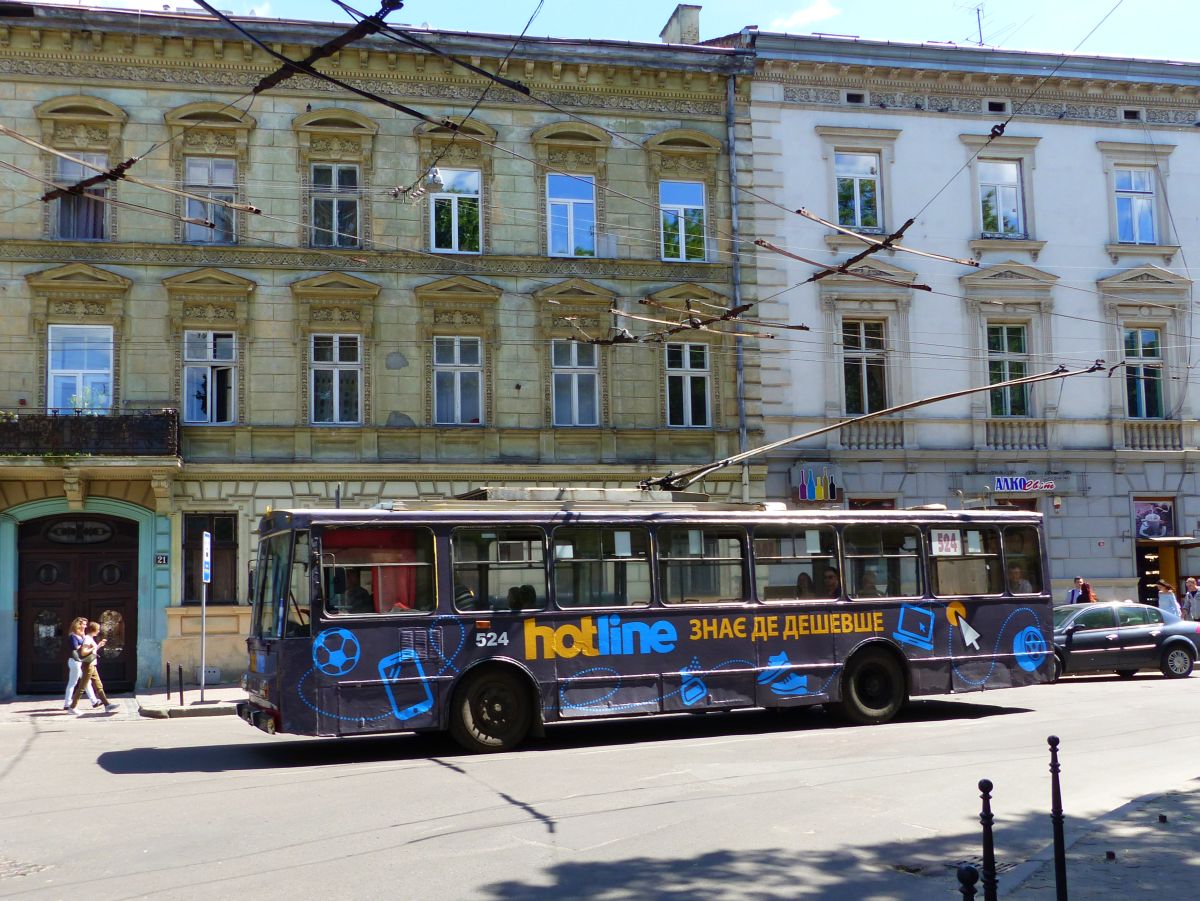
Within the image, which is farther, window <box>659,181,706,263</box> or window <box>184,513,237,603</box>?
window <box>659,181,706,263</box>

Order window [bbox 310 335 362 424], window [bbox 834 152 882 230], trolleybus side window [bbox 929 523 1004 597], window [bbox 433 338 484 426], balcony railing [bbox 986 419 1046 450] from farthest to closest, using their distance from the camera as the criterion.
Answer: window [bbox 834 152 882 230], balcony railing [bbox 986 419 1046 450], window [bbox 433 338 484 426], window [bbox 310 335 362 424], trolleybus side window [bbox 929 523 1004 597]

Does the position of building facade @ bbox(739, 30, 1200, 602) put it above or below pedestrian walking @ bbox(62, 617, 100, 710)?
above

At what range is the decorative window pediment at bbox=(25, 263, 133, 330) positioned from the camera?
24.2 metres

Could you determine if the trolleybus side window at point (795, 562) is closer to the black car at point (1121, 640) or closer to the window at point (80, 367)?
the black car at point (1121, 640)

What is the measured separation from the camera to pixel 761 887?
790 centimetres

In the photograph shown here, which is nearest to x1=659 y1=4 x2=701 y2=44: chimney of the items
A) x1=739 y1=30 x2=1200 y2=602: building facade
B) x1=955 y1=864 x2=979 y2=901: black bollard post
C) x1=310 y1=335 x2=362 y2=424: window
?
x1=739 y1=30 x2=1200 y2=602: building facade

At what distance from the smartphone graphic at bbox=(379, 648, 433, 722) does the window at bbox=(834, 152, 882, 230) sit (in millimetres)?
17254

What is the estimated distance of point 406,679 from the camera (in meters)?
14.1

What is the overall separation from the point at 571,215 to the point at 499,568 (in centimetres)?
1352

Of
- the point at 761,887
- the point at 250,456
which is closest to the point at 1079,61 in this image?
the point at 250,456

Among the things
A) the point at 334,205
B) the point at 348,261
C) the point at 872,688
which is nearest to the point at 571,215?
the point at 348,261

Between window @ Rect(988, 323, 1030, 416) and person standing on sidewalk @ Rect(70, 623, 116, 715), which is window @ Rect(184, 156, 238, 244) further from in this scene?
window @ Rect(988, 323, 1030, 416)

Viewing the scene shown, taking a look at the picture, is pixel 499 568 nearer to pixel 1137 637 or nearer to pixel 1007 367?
pixel 1137 637

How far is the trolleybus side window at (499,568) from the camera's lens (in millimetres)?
14578
